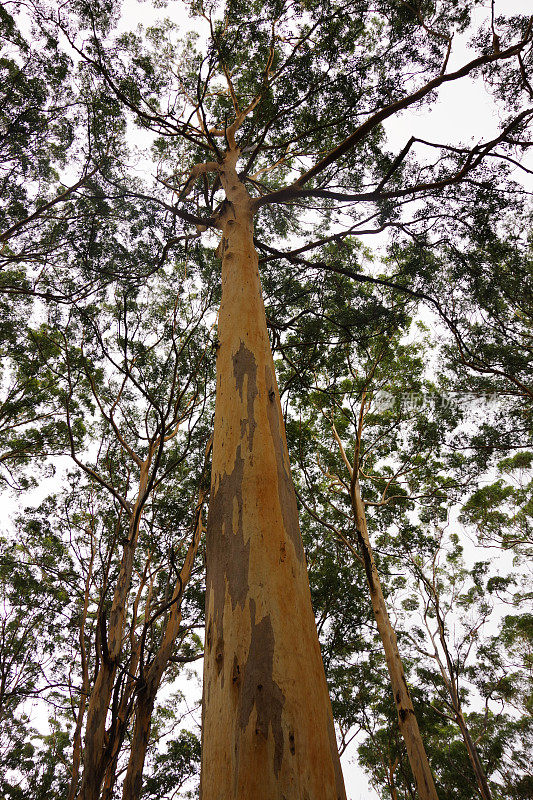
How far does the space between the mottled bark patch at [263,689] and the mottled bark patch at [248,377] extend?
2.55ft

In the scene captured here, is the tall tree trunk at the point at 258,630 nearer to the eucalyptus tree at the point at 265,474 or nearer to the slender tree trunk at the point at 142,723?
the eucalyptus tree at the point at 265,474

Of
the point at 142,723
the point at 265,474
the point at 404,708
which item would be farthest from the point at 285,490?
the point at 404,708

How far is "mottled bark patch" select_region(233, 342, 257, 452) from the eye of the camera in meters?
1.97

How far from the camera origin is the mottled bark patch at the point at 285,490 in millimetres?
1675

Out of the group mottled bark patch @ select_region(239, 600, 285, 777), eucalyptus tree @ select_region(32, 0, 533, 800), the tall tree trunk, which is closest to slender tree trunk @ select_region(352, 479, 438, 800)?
eucalyptus tree @ select_region(32, 0, 533, 800)

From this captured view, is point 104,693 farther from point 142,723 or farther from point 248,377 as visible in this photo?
point 248,377

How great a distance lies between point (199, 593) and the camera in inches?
303

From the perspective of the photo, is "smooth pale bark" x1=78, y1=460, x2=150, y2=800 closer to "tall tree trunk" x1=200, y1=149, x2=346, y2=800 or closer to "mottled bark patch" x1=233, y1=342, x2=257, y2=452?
"tall tree trunk" x1=200, y1=149, x2=346, y2=800

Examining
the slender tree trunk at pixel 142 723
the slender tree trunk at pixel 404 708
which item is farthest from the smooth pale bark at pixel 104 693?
the slender tree trunk at pixel 404 708

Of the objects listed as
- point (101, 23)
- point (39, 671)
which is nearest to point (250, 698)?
point (101, 23)

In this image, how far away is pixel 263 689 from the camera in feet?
3.84

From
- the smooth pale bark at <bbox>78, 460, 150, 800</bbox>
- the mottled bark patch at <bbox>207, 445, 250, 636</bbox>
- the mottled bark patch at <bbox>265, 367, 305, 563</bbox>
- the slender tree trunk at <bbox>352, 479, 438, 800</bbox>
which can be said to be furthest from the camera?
the slender tree trunk at <bbox>352, 479, 438, 800</bbox>

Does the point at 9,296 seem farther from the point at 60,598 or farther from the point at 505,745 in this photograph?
the point at 505,745

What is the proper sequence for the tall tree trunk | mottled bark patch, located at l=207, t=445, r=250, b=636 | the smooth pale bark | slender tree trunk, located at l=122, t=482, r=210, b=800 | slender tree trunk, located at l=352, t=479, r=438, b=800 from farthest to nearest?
slender tree trunk, located at l=352, t=479, r=438, b=800 → slender tree trunk, located at l=122, t=482, r=210, b=800 → the smooth pale bark → mottled bark patch, located at l=207, t=445, r=250, b=636 → the tall tree trunk
